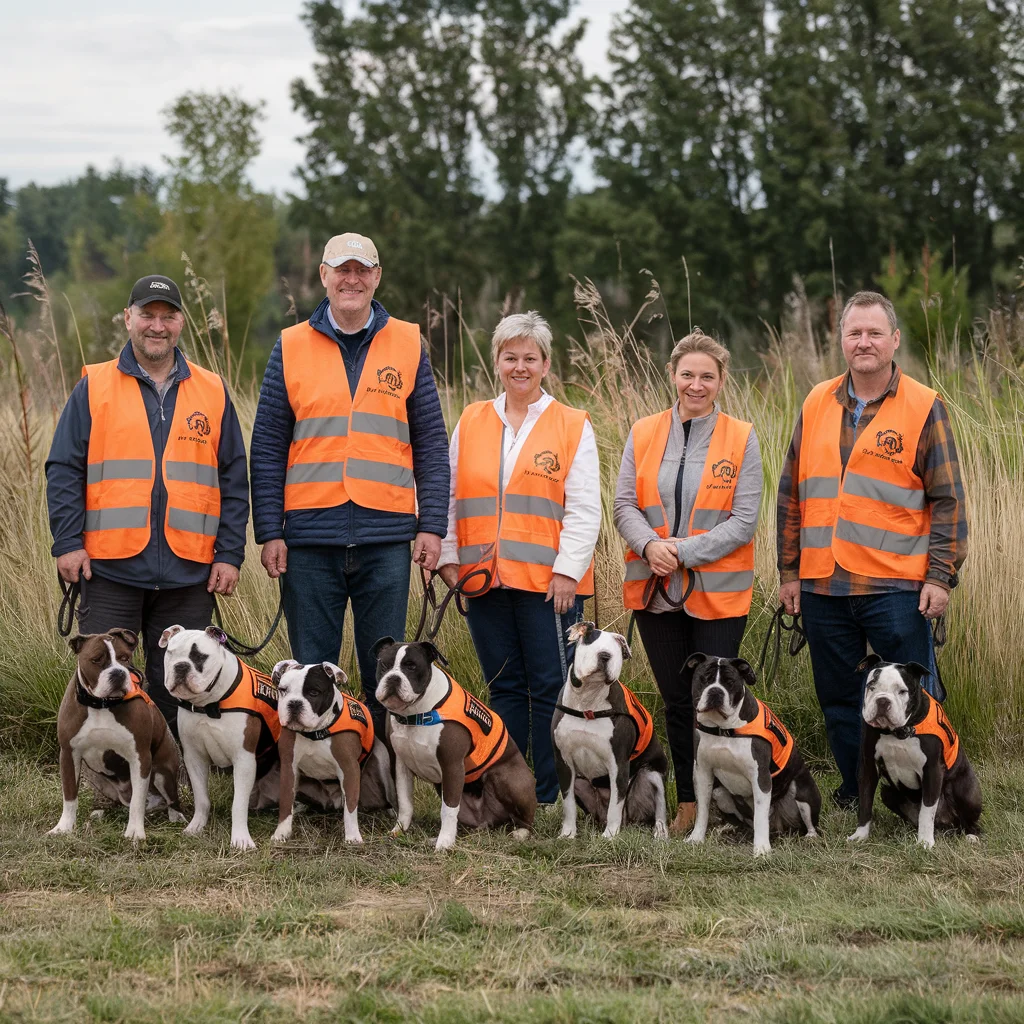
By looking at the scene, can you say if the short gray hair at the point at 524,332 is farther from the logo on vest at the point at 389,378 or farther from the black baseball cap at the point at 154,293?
the black baseball cap at the point at 154,293

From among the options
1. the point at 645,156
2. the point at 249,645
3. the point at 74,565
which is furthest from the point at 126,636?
the point at 645,156

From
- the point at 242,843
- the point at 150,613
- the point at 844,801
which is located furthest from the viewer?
the point at 844,801

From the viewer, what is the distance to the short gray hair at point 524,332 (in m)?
5.56

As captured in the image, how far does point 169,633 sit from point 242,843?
953 mm

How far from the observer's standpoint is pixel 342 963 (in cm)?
381

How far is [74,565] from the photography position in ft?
17.6

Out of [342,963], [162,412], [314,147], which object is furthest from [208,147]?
[342,963]

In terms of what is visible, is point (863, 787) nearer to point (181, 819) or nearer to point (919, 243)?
point (181, 819)

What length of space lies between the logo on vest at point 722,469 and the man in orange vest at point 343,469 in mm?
1236

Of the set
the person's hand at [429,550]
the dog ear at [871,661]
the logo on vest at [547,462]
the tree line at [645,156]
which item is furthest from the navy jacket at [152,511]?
the tree line at [645,156]

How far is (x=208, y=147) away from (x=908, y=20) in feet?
→ 69.3

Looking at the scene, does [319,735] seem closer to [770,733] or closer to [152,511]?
[152,511]

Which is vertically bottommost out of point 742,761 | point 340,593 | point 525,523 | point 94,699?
point 742,761

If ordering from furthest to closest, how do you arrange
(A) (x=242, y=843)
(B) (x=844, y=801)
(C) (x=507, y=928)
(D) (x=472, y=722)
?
(B) (x=844, y=801)
(D) (x=472, y=722)
(A) (x=242, y=843)
(C) (x=507, y=928)
